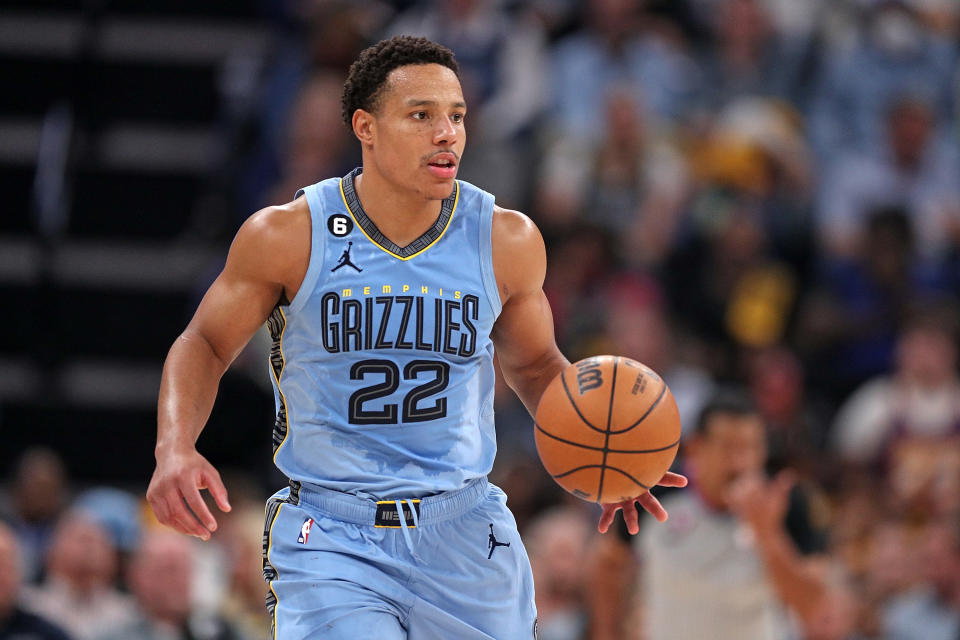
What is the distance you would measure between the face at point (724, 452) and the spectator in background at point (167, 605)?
2.87 metres

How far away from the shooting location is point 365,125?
4.89 meters

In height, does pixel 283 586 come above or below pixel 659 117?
below

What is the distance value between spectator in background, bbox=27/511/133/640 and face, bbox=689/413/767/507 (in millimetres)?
3672

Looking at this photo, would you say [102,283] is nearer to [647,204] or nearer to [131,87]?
[131,87]

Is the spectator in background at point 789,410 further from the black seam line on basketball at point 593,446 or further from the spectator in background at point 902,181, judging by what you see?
the black seam line on basketball at point 593,446

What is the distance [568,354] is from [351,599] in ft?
20.0

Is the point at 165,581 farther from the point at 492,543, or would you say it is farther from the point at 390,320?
the point at 390,320

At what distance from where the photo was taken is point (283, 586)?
14.7 feet

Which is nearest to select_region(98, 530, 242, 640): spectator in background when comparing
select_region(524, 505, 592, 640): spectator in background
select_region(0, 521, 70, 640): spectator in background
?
select_region(0, 521, 70, 640): spectator in background

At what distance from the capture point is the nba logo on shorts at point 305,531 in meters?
4.51

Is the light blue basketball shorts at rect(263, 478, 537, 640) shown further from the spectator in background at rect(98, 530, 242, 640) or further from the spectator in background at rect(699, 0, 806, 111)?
the spectator in background at rect(699, 0, 806, 111)

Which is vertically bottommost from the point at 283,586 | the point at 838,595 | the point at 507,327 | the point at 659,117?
the point at 838,595

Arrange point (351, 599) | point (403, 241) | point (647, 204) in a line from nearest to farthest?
point (351, 599) → point (403, 241) → point (647, 204)

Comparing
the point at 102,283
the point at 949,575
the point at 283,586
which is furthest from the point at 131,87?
the point at 283,586
